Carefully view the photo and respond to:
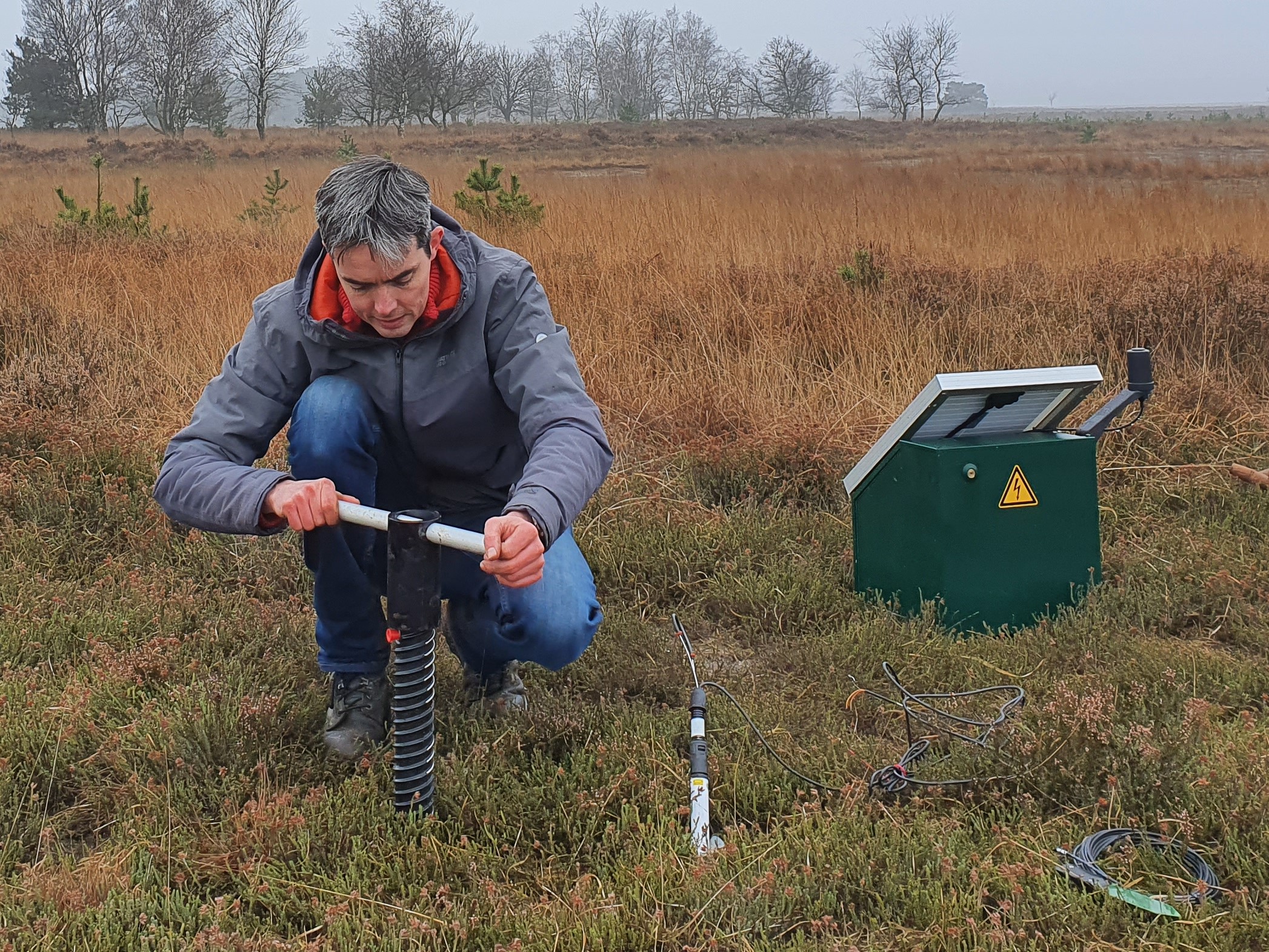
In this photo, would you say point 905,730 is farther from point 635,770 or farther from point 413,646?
point 413,646

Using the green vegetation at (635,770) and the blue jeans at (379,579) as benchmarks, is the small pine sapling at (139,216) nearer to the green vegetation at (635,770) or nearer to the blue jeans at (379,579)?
the green vegetation at (635,770)

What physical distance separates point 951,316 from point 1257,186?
39.4 ft

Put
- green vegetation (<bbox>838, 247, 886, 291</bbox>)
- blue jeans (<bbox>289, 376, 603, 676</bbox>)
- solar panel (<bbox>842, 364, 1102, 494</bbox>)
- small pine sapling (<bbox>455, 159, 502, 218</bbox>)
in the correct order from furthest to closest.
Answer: small pine sapling (<bbox>455, 159, 502, 218</bbox>), green vegetation (<bbox>838, 247, 886, 291</bbox>), solar panel (<bbox>842, 364, 1102, 494</bbox>), blue jeans (<bbox>289, 376, 603, 676</bbox>)

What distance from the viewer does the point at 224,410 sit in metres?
2.32

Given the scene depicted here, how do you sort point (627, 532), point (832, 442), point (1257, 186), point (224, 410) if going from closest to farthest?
1. point (224, 410)
2. point (627, 532)
3. point (832, 442)
4. point (1257, 186)

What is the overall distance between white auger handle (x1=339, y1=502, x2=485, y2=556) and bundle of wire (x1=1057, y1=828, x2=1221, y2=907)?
1.29 metres

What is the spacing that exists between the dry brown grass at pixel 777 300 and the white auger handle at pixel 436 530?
2799 millimetres

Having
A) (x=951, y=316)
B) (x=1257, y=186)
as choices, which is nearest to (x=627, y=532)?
(x=951, y=316)

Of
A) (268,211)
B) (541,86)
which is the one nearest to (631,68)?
(541,86)

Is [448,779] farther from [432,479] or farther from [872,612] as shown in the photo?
[872,612]

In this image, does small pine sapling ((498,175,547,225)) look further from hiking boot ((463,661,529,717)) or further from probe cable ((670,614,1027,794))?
hiking boot ((463,661,529,717))

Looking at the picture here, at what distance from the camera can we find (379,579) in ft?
8.79

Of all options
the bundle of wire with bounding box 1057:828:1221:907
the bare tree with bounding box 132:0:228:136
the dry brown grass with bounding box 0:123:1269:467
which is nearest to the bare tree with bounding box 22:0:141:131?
the bare tree with bounding box 132:0:228:136

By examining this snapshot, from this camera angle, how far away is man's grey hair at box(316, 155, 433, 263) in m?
2.09
